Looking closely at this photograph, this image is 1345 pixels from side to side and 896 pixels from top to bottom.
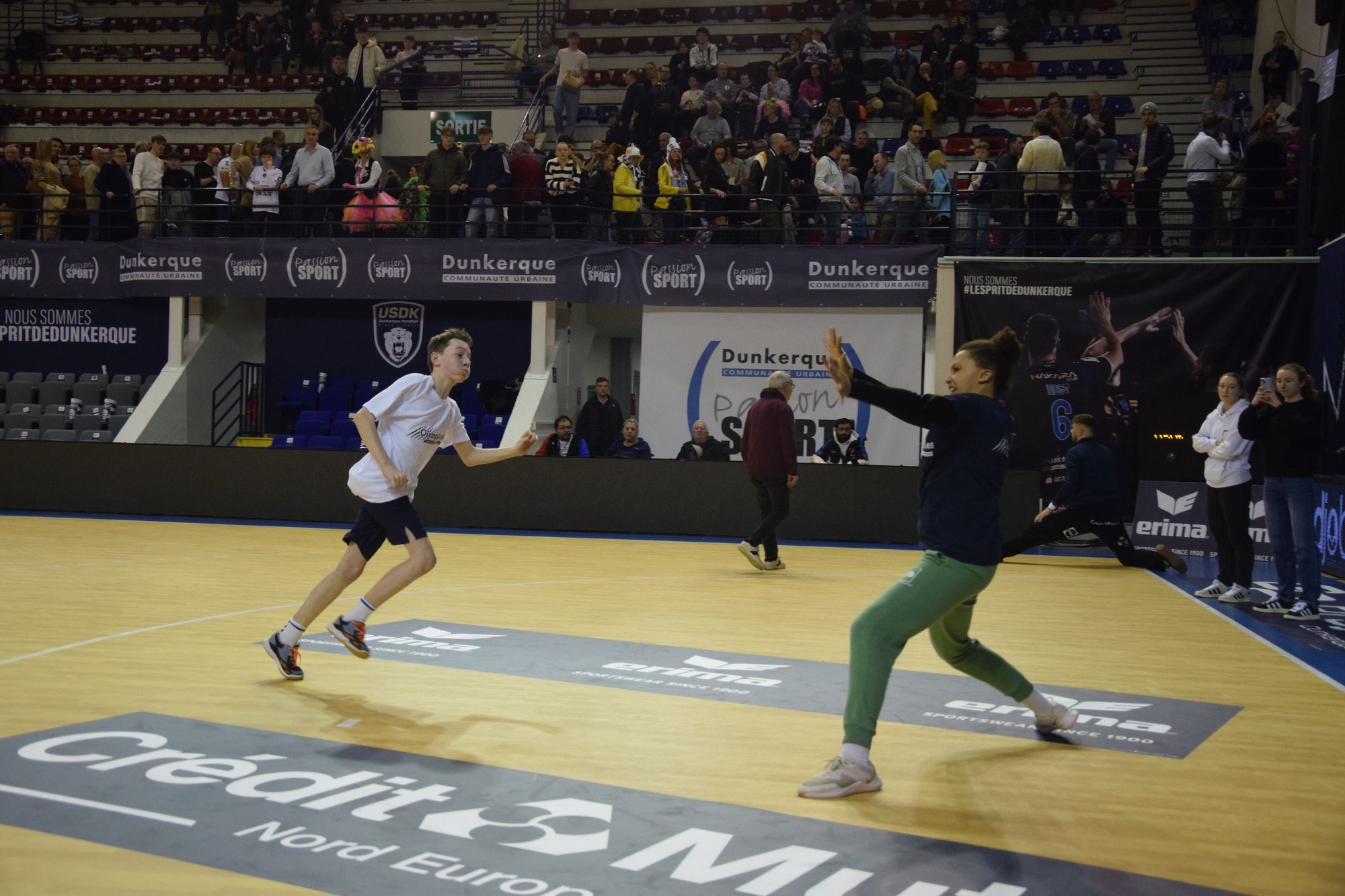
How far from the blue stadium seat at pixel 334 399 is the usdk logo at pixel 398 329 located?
0.94m

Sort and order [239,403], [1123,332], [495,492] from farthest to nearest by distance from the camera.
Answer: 1. [239,403]
2. [495,492]
3. [1123,332]

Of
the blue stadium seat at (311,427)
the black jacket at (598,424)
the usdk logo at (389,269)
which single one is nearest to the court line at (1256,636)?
the black jacket at (598,424)

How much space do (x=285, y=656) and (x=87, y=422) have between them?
50.4 feet

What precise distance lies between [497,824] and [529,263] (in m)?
15.0

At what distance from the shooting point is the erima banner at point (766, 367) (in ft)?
59.3

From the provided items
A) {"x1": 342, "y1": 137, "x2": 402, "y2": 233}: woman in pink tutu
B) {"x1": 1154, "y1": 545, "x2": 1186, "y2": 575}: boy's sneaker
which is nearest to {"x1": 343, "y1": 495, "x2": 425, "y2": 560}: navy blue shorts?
{"x1": 1154, "y1": 545, "x2": 1186, "y2": 575}: boy's sneaker

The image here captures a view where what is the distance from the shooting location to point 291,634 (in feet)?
21.3

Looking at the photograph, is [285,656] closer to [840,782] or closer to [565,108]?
[840,782]

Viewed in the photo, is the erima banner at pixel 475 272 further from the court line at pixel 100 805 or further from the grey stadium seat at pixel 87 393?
the court line at pixel 100 805

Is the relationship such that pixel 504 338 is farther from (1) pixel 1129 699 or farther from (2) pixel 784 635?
(1) pixel 1129 699

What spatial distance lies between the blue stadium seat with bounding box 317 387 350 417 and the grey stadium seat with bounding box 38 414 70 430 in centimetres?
400

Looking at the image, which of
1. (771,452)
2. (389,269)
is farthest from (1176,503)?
(389,269)

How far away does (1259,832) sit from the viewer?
4.30 m

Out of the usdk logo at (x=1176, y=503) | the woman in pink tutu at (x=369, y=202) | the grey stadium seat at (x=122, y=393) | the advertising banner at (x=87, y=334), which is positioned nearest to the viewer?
the usdk logo at (x=1176, y=503)
